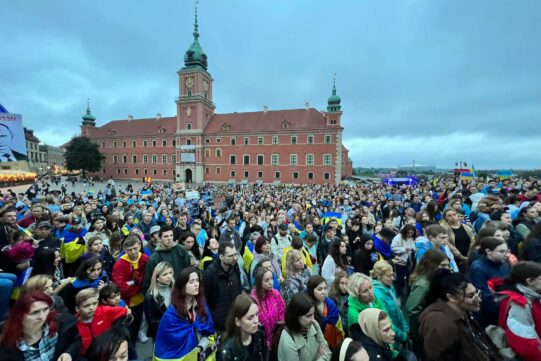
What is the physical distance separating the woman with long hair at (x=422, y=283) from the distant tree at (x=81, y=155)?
61.6 metres

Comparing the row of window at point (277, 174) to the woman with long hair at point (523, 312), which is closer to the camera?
the woman with long hair at point (523, 312)

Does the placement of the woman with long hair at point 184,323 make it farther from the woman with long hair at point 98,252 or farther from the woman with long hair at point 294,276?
the woman with long hair at point 98,252

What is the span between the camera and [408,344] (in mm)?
3145

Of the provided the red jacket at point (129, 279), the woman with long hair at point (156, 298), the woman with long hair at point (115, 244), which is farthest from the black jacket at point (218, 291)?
the woman with long hair at point (115, 244)

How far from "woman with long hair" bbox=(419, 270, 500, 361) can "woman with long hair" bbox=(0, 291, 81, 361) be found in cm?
294

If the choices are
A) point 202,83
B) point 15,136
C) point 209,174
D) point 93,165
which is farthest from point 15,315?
point 93,165

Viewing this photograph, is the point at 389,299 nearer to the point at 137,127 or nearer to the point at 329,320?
the point at 329,320

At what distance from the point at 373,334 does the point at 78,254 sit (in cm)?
485

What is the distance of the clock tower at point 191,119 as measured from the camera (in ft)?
161

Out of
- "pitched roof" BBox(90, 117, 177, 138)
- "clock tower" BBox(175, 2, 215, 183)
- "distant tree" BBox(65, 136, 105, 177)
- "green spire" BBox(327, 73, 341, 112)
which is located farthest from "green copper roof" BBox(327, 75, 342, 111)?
"distant tree" BBox(65, 136, 105, 177)

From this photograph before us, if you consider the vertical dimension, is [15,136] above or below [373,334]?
above

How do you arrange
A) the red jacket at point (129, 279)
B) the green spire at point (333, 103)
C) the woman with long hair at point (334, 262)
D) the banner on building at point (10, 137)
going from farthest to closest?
the green spire at point (333, 103) < the banner on building at point (10, 137) < the woman with long hair at point (334, 262) < the red jacket at point (129, 279)

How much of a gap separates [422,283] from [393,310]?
0.51m

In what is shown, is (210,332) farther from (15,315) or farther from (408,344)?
(408,344)
